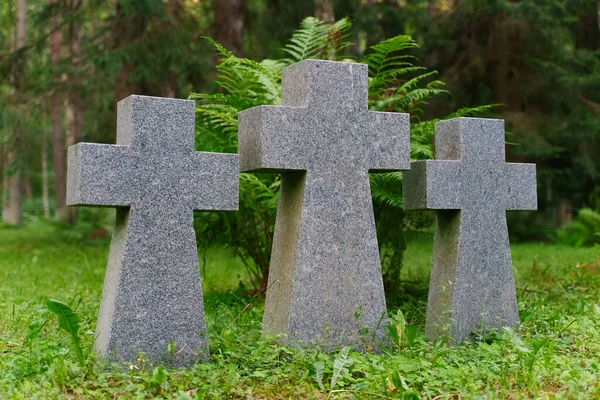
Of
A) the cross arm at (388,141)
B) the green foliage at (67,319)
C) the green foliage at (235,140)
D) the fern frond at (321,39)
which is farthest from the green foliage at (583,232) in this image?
the green foliage at (67,319)

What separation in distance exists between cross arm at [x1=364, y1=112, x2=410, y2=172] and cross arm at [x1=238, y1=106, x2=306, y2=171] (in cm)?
50

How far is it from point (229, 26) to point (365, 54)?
256 centimetres

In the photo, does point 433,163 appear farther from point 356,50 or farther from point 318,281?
point 356,50

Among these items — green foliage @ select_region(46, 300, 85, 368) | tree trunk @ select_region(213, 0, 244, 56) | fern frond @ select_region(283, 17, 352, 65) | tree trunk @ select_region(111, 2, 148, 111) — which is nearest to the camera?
green foliage @ select_region(46, 300, 85, 368)

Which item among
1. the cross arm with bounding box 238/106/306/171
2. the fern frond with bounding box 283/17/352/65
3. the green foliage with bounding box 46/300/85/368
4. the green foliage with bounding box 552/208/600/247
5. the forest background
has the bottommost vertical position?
the green foliage with bounding box 46/300/85/368

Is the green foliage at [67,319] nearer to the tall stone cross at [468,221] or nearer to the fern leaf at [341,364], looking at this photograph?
the fern leaf at [341,364]

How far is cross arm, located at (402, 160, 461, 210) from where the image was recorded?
4426 mm

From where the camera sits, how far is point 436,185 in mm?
4445

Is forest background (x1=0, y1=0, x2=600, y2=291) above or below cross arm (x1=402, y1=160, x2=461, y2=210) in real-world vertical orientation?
above

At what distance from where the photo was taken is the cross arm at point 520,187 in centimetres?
482

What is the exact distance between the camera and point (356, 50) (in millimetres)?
12781

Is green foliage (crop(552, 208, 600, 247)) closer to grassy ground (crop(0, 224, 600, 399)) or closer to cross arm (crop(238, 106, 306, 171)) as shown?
grassy ground (crop(0, 224, 600, 399))

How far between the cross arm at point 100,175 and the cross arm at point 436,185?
6.27ft

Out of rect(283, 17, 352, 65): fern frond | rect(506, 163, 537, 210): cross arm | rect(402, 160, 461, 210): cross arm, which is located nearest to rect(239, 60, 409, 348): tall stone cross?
rect(402, 160, 461, 210): cross arm
